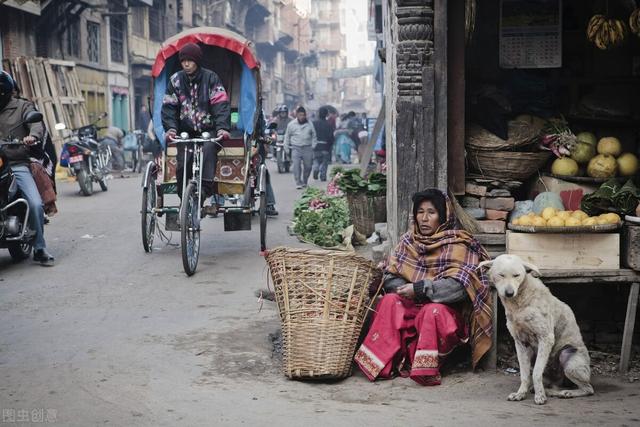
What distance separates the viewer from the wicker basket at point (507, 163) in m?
6.95

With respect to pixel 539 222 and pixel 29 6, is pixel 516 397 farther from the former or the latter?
pixel 29 6

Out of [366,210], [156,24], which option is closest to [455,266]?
[366,210]

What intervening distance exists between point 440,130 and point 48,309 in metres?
3.50

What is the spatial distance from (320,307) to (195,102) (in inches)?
178

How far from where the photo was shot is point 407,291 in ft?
18.2

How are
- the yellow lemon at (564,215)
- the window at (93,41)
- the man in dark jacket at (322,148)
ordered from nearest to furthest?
1. the yellow lemon at (564,215)
2. the man in dark jacket at (322,148)
3. the window at (93,41)

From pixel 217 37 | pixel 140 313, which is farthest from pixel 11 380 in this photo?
pixel 217 37

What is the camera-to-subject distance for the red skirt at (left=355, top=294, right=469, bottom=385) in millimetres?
5426

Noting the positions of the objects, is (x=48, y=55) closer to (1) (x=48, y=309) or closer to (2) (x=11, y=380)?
(1) (x=48, y=309)

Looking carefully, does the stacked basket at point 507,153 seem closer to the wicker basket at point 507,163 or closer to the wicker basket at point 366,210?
the wicker basket at point 507,163

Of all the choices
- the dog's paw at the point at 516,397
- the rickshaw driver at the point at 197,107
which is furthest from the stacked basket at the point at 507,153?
the rickshaw driver at the point at 197,107

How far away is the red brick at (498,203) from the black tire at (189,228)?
301 cm

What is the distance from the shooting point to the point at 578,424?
4.63m

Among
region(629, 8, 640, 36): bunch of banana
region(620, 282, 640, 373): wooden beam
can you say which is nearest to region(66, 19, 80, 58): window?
region(629, 8, 640, 36): bunch of banana
